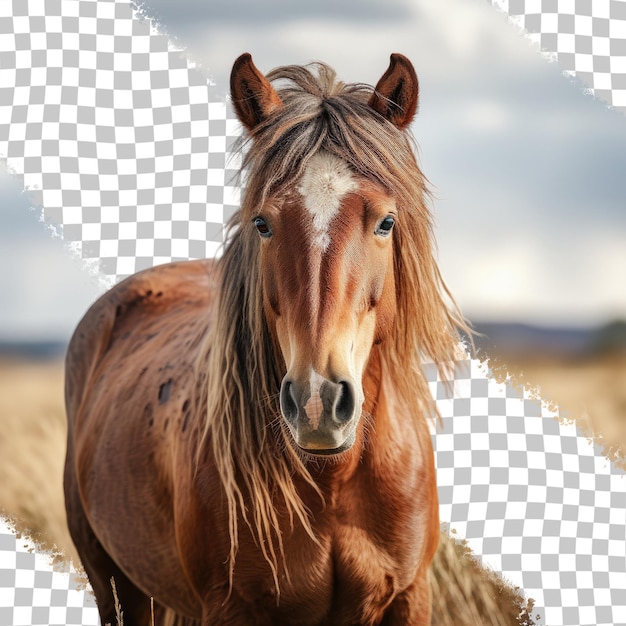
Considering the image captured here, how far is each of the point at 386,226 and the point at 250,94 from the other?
53 centimetres

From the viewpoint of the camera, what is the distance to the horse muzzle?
225 cm

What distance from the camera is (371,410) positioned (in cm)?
285

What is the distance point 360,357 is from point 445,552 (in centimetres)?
231

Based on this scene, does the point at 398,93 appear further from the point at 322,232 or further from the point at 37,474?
the point at 37,474

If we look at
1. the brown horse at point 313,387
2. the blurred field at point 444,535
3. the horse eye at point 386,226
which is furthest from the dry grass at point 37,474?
the horse eye at point 386,226

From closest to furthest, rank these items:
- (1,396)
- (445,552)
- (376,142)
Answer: (376,142) → (445,552) → (1,396)

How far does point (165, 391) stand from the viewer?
136 inches

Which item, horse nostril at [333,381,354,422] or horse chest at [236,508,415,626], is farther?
horse chest at [236,508,415,626]

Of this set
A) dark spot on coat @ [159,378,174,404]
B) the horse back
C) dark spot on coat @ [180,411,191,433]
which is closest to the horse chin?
dark spot on coat @ [180,411,191,433]

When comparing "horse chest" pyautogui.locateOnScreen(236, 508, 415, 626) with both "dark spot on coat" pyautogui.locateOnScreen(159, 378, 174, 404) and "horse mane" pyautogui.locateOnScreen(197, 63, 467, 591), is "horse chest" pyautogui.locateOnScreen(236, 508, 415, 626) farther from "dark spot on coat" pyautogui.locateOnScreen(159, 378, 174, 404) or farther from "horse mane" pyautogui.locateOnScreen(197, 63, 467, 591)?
"dark spot on coat" pyautogui.locateOnScreen(159, 378, 174, 404)

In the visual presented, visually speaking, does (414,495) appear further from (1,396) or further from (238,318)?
(1,396)

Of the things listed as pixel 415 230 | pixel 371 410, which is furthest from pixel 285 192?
pixel 371 410

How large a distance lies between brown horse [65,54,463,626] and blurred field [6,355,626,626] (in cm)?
144

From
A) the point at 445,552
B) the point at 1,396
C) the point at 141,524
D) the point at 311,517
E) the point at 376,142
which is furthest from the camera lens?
the point at 1,396
